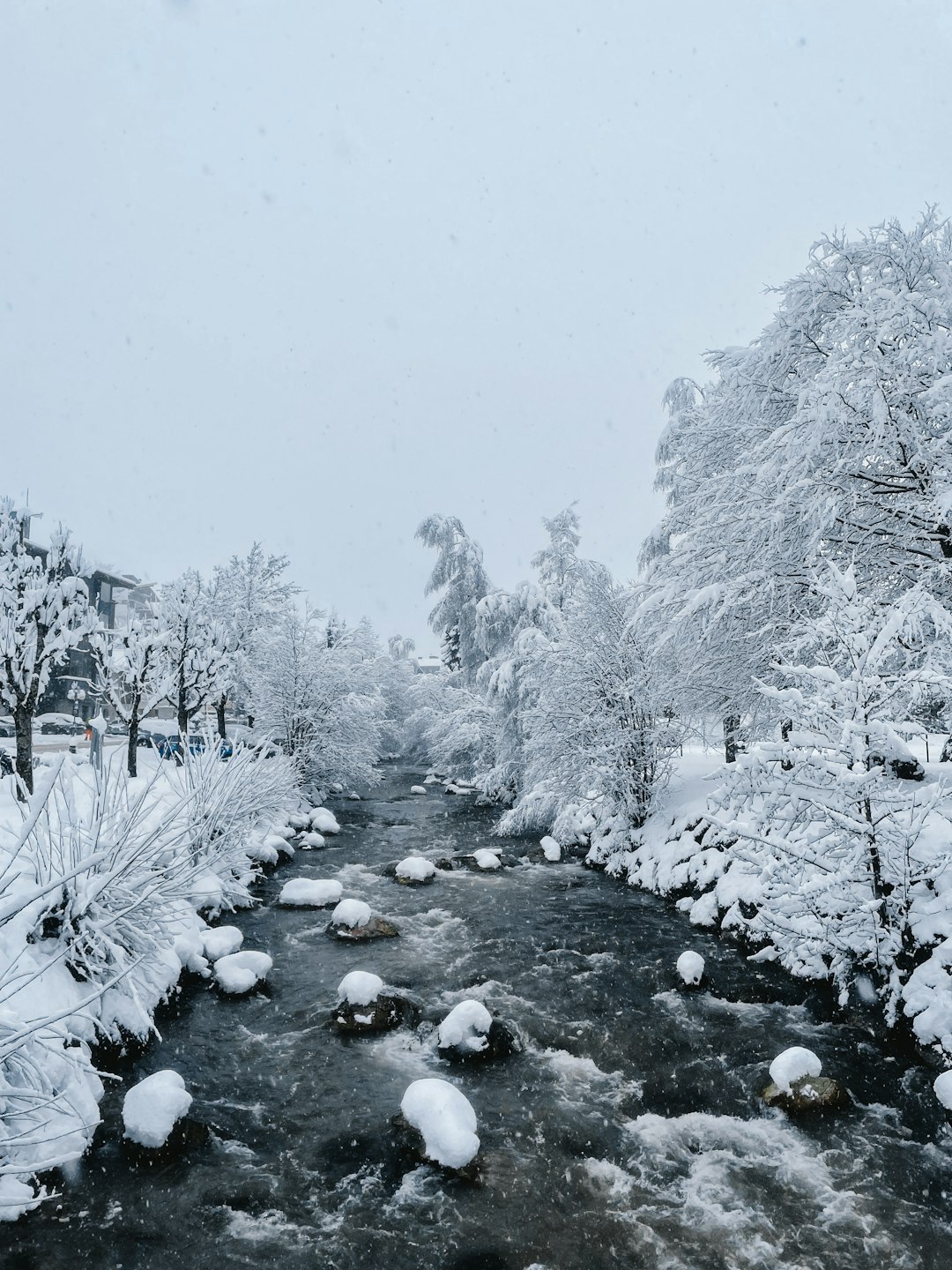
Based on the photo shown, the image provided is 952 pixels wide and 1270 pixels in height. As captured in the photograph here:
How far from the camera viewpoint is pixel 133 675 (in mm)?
18406

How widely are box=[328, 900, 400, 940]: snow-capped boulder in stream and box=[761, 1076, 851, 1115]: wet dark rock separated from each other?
20.6ft

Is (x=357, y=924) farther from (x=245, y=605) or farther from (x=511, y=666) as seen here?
(x=245, y=605)

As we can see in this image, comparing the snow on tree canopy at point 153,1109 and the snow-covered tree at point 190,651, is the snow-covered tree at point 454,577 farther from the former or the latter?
the snow on tree canopy at point 153,1109

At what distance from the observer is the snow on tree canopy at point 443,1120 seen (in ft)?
18.2

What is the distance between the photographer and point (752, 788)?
7.77 metres

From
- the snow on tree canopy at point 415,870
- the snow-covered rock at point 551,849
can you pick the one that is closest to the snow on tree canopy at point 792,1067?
the snow on tree canopy at point 415,870

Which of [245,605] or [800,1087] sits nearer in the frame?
[800,1087]

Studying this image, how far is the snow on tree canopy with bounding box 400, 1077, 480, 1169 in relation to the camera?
5.55 m

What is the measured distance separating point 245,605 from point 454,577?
37.3 ft

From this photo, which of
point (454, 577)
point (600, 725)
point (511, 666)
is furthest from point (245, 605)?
point (600, 725)

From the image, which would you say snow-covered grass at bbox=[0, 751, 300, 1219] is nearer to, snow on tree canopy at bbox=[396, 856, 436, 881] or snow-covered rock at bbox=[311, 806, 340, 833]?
snow on tree canopy at bbox=[396, 856, 436, 881]

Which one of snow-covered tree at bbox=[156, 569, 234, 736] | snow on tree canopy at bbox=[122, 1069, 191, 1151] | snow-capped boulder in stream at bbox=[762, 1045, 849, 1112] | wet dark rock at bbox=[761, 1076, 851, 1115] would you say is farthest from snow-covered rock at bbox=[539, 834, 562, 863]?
snow-covered tree at bbox=[156, 569, 234, 736]

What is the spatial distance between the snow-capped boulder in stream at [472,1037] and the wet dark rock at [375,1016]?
23.1 inches

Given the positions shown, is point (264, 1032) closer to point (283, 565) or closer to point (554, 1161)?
point (554, 1161)
